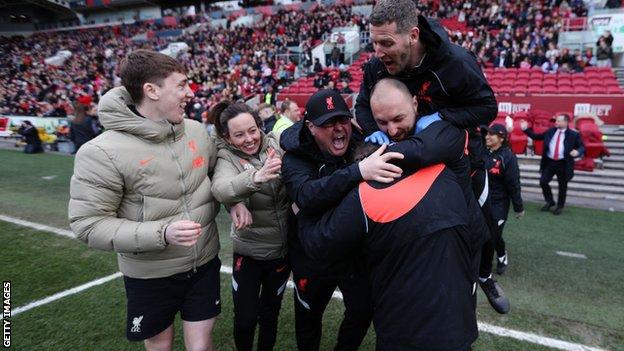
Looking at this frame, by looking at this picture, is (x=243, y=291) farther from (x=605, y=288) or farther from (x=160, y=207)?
(x=605, y=288)

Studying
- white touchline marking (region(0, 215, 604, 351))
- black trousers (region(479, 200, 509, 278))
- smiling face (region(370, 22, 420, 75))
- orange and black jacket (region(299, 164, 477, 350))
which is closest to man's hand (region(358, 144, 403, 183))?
orange and black jacket (region(299, 164, 477, 350))

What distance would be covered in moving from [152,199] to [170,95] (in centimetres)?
56

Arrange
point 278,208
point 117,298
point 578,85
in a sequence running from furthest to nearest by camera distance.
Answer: point 578,85
point 117,298
point 278,208

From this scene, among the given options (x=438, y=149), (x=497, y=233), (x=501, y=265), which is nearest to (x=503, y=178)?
(x=497, y=233)

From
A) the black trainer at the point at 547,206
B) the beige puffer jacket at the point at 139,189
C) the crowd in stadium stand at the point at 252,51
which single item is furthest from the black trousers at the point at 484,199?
the crowd in stadium stand at the point at 252,51

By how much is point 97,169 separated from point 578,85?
14.1 m

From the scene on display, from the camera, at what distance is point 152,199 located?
82.4 inches

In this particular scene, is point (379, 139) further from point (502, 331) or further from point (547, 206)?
point (547, 206)

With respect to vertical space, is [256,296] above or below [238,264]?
below

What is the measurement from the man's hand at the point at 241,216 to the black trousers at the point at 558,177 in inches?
276

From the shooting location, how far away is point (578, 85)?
40.0 ft

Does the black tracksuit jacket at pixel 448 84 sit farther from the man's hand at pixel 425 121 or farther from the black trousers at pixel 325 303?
the black trousers at pixel 325 303

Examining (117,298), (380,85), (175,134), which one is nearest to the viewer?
(380,85)

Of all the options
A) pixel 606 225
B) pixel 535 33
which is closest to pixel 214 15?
pixel 535 33
